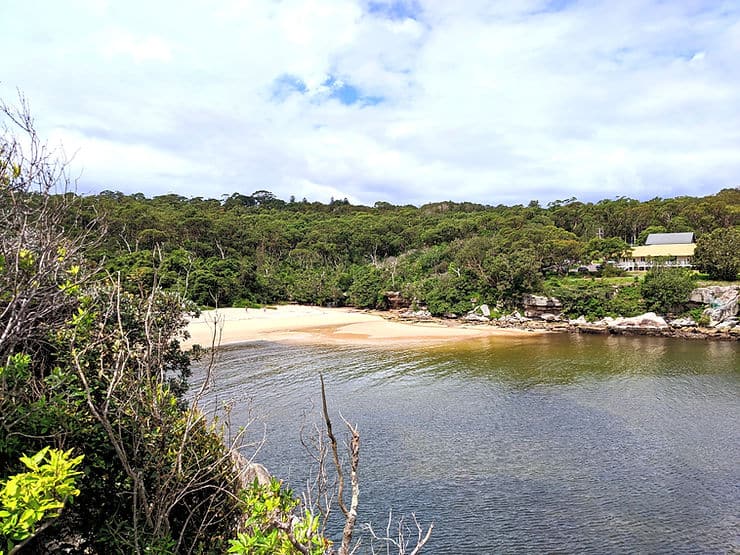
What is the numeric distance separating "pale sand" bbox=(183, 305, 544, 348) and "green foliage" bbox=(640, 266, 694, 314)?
10287 mm

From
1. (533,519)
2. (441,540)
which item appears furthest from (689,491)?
(441,540)

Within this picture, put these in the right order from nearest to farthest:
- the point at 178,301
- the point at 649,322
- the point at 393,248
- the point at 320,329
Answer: the point at 178,301
the point at 649,322
the point at 320,329
the point at 393,248

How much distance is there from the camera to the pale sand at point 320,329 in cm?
3672

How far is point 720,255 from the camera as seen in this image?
4088cm

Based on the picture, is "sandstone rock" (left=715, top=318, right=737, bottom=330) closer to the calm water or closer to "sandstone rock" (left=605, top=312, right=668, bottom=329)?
"sandstone rock" (left=605, top=312, right=668, bottom=329)

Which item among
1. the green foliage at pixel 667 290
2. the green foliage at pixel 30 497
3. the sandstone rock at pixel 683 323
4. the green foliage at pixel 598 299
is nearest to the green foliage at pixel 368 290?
the green foliage at pixel 598 299

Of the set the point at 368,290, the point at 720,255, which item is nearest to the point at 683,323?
the point at 720,255

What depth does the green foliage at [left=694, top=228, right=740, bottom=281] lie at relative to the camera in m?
40.5

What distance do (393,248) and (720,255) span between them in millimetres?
38110

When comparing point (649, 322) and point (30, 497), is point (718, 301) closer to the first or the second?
point (649, 322)

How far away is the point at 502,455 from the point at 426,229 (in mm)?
55807

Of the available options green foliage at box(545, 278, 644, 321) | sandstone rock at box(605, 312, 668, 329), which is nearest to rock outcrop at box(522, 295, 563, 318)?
green foliage at box(545, 278, 644, 321)

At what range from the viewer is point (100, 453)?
5.31 meters

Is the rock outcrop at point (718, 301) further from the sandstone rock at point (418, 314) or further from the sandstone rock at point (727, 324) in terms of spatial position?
the sandstone rock at point (418, 314)
